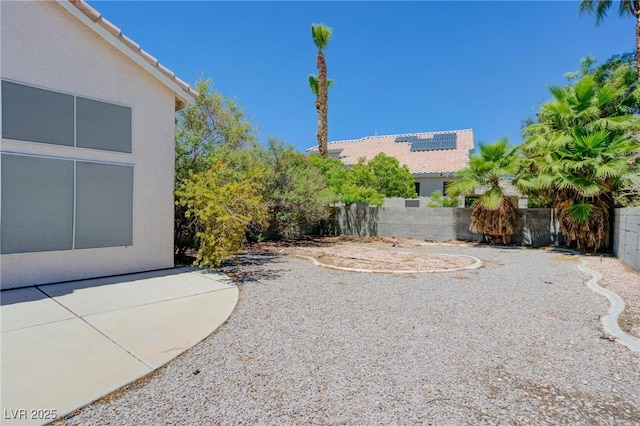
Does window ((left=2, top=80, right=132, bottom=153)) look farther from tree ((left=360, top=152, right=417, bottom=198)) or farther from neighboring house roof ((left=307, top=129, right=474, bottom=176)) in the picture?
neighboring house roof ((left=307, top=129, right=474, bottom=176))

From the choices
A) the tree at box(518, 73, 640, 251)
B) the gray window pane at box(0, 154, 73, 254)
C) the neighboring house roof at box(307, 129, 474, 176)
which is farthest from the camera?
the neighboring house roof at box(307, 129, 474, 176)

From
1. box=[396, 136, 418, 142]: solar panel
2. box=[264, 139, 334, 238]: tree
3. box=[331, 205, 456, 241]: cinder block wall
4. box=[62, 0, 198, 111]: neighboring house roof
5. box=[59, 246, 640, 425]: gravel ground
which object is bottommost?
box=[59, 246, 640, 425]: gravel ground

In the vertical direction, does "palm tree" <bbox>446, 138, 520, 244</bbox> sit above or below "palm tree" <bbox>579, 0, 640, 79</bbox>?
below

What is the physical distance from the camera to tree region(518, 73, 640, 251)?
10844 millimetres

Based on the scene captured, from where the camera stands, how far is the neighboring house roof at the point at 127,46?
6.51 m

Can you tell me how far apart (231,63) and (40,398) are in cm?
1267

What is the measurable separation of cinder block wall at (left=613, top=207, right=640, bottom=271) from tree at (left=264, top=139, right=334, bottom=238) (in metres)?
9.76

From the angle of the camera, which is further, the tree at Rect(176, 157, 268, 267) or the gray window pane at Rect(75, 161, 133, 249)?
the tree at Rect(176, 157, 268, 267)

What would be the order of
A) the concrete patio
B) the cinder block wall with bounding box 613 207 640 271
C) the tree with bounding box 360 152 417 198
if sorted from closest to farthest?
the concrete patio
the cinder block wall with bounding box 613 207 640 271
the tree with bounding box 360 152 417 198

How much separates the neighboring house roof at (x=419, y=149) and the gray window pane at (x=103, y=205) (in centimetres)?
1842

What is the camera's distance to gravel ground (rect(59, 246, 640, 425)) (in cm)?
275

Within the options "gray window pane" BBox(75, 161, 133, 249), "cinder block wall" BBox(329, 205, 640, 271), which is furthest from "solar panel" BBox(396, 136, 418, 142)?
"gray window pane" BBox(75, 161, 133, 249)

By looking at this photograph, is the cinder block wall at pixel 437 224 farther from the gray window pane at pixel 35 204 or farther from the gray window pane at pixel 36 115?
the gray window pane at pixel 36 115

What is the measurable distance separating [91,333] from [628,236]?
12.5 m
